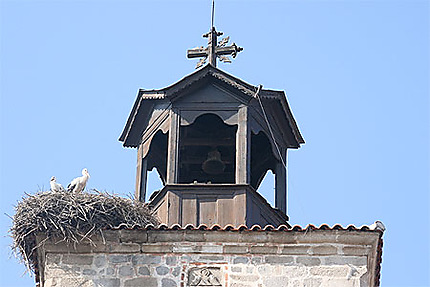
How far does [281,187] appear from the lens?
1577 centimetres

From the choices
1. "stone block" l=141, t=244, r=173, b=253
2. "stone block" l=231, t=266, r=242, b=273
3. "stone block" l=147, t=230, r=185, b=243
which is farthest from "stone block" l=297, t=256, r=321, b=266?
"stone block" l=141, t=244, r=173, b=253

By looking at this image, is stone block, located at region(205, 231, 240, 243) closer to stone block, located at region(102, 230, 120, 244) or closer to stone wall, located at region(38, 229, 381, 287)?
stone wall, located at region(38, 229, 381, 287)

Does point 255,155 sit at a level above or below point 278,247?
above

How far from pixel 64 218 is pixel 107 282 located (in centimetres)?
85

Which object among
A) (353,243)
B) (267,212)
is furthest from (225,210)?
(353,243)

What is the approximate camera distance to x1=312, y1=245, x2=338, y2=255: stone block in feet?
44.2

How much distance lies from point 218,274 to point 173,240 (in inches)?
25.2

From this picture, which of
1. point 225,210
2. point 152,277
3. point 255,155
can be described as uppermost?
point 255,155

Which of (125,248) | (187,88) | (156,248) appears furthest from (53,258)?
(187,88)

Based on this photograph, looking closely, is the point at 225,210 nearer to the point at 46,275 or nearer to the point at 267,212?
the point at 267,212

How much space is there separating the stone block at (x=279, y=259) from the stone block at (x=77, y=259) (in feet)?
6.50

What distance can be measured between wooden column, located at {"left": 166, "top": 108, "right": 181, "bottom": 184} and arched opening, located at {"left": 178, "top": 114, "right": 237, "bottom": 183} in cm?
75

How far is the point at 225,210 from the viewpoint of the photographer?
14.5m

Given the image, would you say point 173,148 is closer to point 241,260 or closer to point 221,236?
point 221,236
